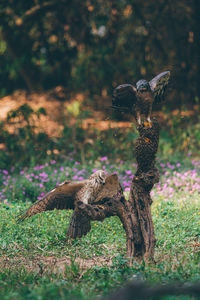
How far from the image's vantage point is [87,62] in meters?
11.4

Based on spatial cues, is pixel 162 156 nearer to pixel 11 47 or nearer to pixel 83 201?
pixel 83 201

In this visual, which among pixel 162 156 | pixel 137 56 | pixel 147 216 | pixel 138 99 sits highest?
pixel 137 56

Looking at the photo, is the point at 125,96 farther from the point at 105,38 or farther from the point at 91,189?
the point at 105,38

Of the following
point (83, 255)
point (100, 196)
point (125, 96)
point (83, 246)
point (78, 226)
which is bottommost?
point (83, 255)

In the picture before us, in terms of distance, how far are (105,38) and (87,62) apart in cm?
91

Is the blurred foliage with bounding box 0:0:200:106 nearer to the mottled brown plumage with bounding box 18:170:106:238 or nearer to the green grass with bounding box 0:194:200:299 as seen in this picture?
the green grass with bounding box 0:194:200:299

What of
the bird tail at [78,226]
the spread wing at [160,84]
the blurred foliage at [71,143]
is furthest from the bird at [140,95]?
the blurred foliage at [71,143]

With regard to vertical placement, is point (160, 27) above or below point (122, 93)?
above

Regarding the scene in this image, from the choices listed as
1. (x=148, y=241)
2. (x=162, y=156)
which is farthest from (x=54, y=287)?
(x=162, y=156)

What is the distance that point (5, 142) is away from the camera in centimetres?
838

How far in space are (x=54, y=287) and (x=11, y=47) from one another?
8920 millimetres

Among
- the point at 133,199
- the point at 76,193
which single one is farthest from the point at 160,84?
the point at 76,193

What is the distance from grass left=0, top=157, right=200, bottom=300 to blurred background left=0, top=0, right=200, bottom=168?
1.74m

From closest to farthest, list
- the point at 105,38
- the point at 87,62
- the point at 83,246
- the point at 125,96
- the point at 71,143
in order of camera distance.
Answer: the point at 125,96, the point at 83,246, the point at 71,143, the point at 105,38, the point at 87,62
